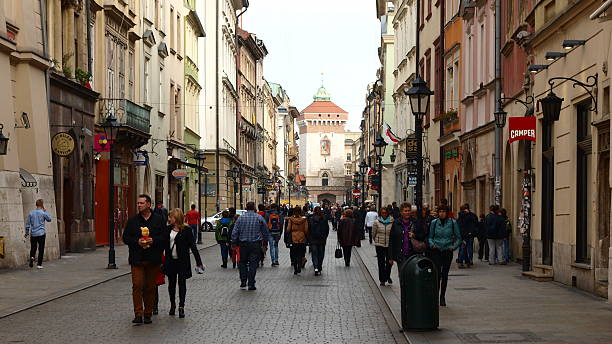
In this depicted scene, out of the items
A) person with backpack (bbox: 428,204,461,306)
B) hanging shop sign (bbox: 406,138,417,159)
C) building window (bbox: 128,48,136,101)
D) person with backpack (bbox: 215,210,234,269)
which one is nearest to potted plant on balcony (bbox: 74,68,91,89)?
person with backpack (bbox: 215,210,234,269)

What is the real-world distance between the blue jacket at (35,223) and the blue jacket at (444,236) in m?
12.1

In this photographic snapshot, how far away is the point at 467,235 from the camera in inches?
1132

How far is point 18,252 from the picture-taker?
26.6 metres

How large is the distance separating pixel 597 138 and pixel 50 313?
30.1 ft

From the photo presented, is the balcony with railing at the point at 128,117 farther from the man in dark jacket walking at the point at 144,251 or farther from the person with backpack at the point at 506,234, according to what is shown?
the man in dark jacket walking at the point at 144,251

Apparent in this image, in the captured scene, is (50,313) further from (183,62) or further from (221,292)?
(183,62)

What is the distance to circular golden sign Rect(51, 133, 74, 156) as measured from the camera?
29.7m

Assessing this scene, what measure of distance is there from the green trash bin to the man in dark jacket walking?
3396mm

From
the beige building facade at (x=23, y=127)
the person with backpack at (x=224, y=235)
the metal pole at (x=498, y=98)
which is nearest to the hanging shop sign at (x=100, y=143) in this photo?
the beige building facade at (x=23, y=127)

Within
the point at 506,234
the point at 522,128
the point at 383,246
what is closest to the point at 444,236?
the point at 383,246

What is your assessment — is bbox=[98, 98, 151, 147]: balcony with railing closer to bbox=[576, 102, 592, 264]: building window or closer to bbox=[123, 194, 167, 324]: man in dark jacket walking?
bbox=[576, 102, 592, 264]: building window

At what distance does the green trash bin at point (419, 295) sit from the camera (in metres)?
14.0

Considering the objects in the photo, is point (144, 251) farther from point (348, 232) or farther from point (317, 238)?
point (348, 232)

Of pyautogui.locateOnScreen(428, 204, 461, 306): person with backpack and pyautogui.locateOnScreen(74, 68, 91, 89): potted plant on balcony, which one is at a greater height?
pyautogui.locateOnScreen(74, 68, 91, 89): potted plant on balcony
